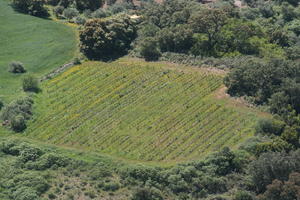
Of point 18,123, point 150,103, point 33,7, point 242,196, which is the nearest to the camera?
point 242,196

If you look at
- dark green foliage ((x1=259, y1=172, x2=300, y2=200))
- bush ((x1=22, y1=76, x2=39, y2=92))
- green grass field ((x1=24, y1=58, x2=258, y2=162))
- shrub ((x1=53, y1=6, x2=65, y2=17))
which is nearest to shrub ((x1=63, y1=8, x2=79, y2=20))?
shrub ((x1=53, y1=6, x2=65, y2=17))

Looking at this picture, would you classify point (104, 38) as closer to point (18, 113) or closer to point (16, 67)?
point (16, 67)

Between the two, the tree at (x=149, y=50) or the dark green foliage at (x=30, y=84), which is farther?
the tree at (x=149, y=50)

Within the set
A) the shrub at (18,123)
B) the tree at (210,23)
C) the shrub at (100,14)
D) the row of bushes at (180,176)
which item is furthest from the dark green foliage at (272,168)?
the shrub at (100,14)

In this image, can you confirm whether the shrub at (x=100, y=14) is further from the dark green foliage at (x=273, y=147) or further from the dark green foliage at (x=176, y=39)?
the dark green foliage at (x=273, y=147)

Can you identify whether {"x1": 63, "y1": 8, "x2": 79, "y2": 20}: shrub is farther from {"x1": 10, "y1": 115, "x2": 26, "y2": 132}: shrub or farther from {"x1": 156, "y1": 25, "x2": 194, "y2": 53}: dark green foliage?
{"x1": 10, "y1": 115, "x2": 26, "y2": 132}: shrub

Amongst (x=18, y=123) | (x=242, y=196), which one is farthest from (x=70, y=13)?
(x=242, y=196)
